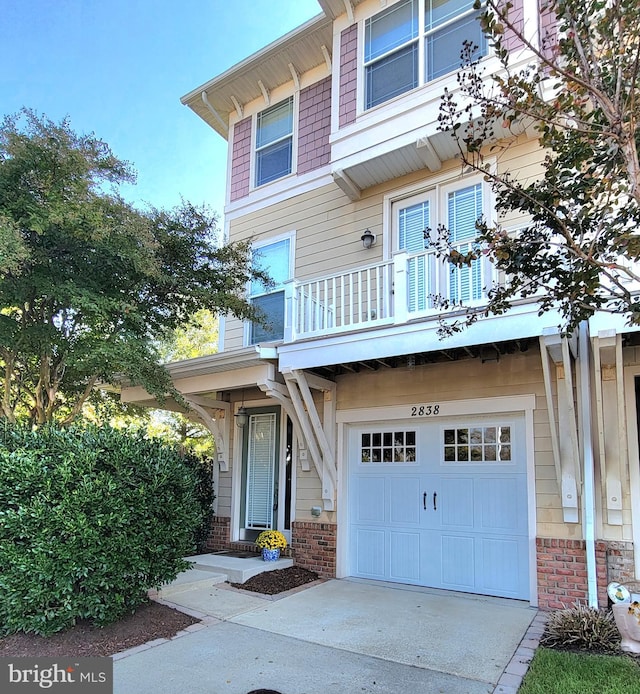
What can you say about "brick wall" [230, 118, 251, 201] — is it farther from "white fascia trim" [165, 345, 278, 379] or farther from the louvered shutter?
"white fascia trim" [165, 345, 278, 379]

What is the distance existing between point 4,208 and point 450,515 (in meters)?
6.24

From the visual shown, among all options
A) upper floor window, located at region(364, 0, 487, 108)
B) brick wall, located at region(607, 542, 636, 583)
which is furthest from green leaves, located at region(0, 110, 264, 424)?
brick wall, located at region(607, 542, 636, 583)

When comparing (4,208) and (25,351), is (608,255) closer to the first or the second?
(4,208)

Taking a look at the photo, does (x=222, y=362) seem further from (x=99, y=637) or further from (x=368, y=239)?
(x=99, y=637)

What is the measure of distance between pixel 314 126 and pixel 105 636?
299 inches

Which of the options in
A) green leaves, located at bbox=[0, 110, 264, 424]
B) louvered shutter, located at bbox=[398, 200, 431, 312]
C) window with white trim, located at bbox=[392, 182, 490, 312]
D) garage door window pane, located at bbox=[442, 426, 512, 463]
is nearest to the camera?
green leaves, located at bbox=[0, 110, 264, 424]

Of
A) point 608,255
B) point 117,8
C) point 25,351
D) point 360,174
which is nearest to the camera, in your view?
point 608,255

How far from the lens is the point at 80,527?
4.53m

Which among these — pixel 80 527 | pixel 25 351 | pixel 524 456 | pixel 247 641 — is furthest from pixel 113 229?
pixel 524 456

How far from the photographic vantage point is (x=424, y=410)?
23.0ft

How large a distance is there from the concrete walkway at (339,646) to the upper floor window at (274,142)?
664 centimetres

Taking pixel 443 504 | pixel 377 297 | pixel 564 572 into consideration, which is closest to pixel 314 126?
pixel 377 297

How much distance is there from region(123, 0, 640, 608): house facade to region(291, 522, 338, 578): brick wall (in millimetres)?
30

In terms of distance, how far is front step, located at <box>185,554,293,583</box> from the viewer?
694 cm
